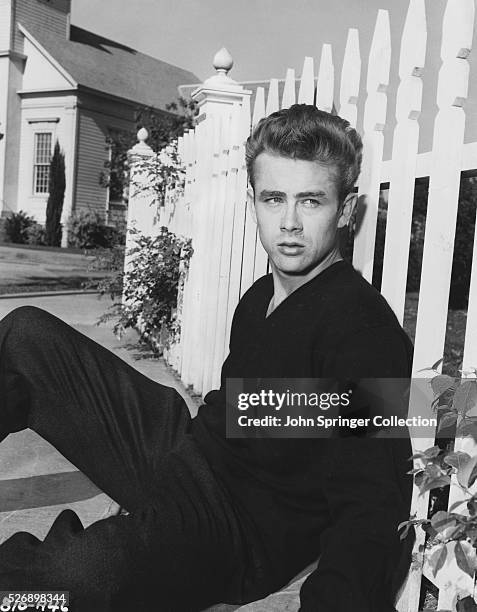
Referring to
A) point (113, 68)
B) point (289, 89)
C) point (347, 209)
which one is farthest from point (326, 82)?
point (113, 68)

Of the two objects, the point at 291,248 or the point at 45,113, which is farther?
the point at 45,113

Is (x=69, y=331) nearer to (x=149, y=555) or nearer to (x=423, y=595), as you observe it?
(x=149, y=555)

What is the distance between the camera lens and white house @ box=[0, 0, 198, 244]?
23766mm

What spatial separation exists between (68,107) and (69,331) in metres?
23.2

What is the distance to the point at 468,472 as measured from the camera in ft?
4.60

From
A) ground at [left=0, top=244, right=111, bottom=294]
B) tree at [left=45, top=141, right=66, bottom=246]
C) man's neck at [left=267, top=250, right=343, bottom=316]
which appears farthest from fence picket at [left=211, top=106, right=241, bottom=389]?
tree at [left=45, top=141, right=66, bottom=246]

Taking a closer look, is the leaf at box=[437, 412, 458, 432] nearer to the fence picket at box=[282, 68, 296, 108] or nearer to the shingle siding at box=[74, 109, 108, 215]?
the fence picket at box=[282, 68, 296, 108]

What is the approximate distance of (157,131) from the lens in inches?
636

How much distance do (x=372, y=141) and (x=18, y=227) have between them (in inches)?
875

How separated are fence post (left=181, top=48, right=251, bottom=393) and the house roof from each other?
2045 cm

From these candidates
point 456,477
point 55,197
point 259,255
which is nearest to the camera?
point 456,477

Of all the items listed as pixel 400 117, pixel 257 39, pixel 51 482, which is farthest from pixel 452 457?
pixel 257 39

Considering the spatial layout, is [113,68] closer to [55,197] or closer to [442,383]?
[55,197]

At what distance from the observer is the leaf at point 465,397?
145 cm
